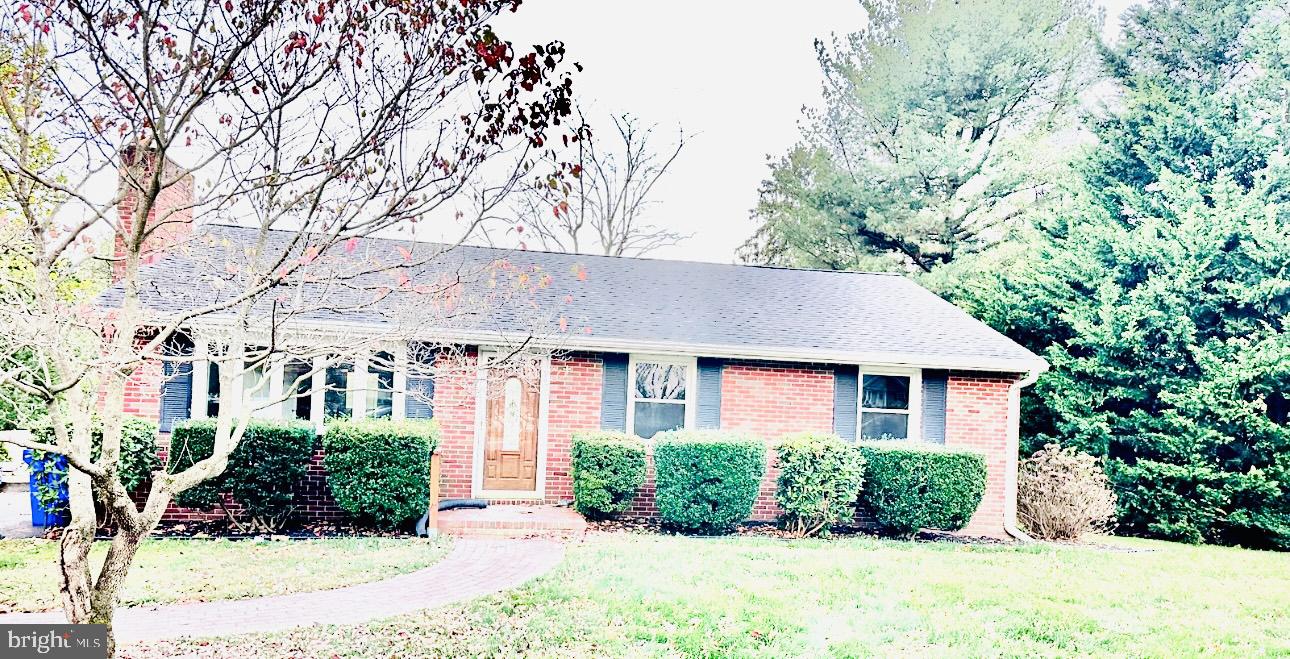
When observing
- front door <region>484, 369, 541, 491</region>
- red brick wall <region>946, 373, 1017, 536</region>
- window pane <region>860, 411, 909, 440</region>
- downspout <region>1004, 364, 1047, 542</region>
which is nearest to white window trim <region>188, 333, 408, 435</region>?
front door <region>484, 369, 541, 491</region>

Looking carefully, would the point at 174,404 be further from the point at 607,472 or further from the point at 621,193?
the point at 621,193

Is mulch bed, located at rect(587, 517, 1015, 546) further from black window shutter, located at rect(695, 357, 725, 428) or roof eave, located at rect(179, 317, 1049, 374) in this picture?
roof eave, located at rect(179, 317, 1049, 374)

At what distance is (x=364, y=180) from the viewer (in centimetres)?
505

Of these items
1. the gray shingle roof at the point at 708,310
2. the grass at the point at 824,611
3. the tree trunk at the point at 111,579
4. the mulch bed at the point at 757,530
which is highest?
the gray shingle roof at the point at 708,310

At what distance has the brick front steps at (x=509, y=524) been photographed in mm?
10680

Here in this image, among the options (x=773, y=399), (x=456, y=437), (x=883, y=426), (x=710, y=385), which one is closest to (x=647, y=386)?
(x=710, y=385)

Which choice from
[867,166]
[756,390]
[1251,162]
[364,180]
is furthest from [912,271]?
[364,180]

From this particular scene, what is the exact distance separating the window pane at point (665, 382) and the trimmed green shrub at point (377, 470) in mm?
3646

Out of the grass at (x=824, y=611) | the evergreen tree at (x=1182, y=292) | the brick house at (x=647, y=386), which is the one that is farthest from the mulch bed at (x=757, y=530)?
the evergreen tree at (x=1182, y=292)

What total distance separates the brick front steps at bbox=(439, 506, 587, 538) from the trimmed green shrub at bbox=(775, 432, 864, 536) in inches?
105

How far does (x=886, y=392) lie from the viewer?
13305 millimetres

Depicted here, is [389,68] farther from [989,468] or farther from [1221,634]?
[989,468]

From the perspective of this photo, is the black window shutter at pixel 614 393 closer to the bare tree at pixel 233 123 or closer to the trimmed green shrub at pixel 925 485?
the trimmed green shrub at pixel 925 485

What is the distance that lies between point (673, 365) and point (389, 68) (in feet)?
28.1
